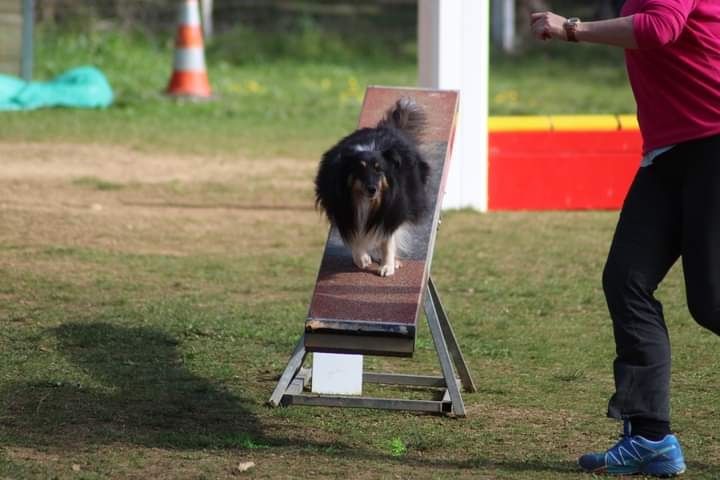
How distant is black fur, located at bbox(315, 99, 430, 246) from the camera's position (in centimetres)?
527

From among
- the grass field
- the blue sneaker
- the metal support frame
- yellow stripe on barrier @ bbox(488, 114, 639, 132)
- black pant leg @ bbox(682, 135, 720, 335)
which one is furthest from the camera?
yellow stripe on barrier @ bbox(488, 114, 639, 132)

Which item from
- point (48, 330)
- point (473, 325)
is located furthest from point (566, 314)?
point (48, 330)

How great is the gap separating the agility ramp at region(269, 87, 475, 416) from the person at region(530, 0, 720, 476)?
0.89m

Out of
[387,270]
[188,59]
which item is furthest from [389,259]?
[188,59]

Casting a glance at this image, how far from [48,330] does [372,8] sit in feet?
68.1

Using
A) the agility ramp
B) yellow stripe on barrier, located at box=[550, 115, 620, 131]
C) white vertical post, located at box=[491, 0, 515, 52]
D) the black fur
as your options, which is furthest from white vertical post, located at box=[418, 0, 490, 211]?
white vertical post, located at box=[491, 0, 515, 52]

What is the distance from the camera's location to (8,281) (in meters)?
7.73

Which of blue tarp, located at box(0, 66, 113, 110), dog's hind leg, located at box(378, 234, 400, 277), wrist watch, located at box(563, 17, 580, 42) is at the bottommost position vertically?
blue tarp, located at box(0, 66, 113, 110)

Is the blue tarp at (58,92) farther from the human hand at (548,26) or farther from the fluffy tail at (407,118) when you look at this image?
the human hand at (548,26)

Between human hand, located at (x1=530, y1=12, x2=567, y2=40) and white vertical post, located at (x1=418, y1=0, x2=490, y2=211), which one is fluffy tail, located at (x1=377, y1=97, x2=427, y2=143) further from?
white vertical post, located at (x1=418, y1=0, x2=490, y2=211)

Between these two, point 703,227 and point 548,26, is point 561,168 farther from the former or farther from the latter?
point 548,26

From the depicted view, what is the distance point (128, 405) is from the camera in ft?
18.0

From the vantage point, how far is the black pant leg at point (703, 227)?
429 centimetres

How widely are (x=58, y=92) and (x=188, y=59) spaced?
168 cm
